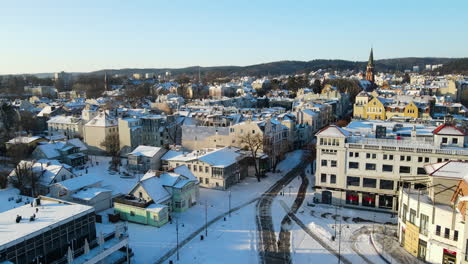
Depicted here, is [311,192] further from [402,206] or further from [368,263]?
[368,263]

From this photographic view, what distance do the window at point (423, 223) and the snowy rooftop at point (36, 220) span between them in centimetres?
2636

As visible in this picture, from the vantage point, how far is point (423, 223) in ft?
96.0

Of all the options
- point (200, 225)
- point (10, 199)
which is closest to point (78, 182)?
point (10, 199)

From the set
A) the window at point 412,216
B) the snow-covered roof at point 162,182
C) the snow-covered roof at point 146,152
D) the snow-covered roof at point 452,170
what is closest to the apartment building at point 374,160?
the snow-covered roof at point 452,170

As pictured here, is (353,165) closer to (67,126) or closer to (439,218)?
(439,218)

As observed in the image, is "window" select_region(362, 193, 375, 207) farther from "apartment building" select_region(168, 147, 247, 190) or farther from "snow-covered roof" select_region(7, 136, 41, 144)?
"snow-covered roof" select_region(7, 136, 41, 144)

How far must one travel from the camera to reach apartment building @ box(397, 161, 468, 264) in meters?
26.8

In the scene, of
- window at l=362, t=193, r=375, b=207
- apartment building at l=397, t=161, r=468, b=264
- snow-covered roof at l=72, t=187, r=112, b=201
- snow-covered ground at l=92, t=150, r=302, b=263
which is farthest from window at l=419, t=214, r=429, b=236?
snow-covered roof at l=72, t=187, r=112, b=201

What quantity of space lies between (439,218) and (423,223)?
174cm

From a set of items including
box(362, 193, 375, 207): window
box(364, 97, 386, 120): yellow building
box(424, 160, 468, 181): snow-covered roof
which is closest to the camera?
box(424, 160, 468, 181): snow-covered roof

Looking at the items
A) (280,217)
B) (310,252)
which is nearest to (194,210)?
(280,217)

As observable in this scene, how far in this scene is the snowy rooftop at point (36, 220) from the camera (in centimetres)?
2216

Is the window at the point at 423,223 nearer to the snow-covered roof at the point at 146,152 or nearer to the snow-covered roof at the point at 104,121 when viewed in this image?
the snow-covered roof at the point at 146,152

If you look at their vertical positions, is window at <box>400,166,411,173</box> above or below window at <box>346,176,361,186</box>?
above
